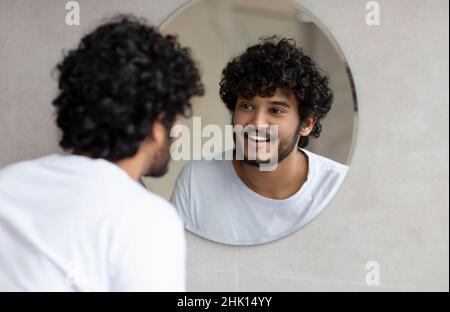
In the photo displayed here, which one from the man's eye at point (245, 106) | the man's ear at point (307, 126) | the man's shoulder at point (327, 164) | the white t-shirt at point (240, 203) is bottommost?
the white t-shirt at point (240, 203)

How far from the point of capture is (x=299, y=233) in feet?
4.66

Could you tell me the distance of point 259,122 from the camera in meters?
1.36

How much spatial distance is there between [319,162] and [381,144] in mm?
151

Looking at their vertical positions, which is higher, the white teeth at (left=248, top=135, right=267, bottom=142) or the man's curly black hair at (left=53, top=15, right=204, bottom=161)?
the man's curly black hair at (left=53, top=15, right=204, bottom=161)

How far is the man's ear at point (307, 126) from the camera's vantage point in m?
1.35

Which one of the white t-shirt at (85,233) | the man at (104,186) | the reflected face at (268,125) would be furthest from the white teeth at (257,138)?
the white t-shirt at (85,233)

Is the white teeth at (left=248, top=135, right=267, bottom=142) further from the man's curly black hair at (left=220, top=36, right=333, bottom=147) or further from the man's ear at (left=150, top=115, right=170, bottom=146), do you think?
the man's ear at (left=150, top=115, right=170, bottom=146)

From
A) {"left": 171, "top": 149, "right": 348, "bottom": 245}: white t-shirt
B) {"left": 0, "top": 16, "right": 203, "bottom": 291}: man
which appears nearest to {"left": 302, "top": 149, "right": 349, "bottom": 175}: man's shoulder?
{"left": 171, "top": 149, "right": 348, "bottom": 245}: white t-shirt

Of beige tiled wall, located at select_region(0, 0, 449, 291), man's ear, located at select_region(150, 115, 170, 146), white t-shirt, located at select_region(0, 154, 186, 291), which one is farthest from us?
beige tiled wall, located at select_region(0, 0, 449, 291)

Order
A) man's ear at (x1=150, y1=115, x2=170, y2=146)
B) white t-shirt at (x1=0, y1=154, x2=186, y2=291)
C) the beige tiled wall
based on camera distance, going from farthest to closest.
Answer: the beige tiled wall, man's ear at (x1=150, y1=115, x2=170, y2=146), white t-shirt at (x1=0, y1=154, x2=186, y2=291)

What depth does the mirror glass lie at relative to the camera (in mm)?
1344

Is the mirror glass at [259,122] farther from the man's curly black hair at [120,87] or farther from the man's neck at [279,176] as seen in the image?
the man's curly black hair at [120,87]

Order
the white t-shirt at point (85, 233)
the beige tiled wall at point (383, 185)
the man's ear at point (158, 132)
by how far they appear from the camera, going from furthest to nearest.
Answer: the beige tiled wall at point (383, 185)
the man's ear at point (158, 132)
the white t-shirt at point (85, 233)

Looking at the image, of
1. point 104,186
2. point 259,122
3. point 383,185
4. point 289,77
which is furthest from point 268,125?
point 104,186
